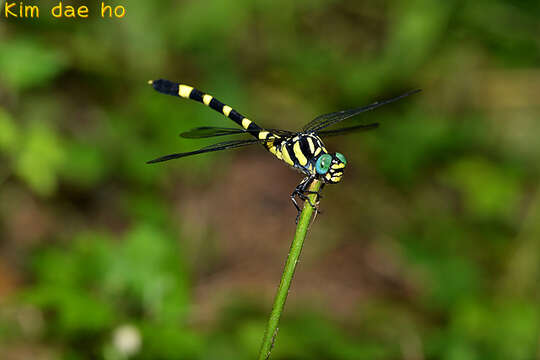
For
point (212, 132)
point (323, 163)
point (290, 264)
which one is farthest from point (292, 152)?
point (290, 264)

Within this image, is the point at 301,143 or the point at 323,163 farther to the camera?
the point at 301,143

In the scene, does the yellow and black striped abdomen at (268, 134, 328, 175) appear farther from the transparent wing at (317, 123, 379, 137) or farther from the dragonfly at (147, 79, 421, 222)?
the transparent wing at (317, 123, 379, 137)

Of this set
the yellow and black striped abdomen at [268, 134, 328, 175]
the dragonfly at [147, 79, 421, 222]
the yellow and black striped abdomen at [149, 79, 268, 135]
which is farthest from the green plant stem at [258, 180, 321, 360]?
the yellow and black striped abdomen at [149, 79, 268, 135]

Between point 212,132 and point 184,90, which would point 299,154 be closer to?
point 212,132

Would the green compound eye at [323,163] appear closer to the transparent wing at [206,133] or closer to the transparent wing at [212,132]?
the transparent wing at [212,132]

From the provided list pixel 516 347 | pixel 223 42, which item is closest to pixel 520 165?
pixel 516 347

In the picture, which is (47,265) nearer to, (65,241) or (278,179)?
(65,241)

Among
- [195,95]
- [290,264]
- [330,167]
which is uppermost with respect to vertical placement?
[195,95]

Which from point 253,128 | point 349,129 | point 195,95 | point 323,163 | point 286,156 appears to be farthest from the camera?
point 195,95
